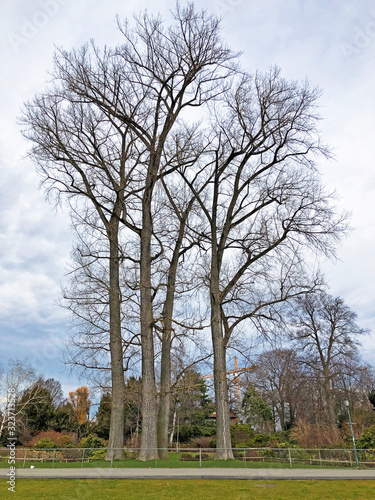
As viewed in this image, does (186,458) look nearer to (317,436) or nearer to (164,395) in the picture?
(164,395)

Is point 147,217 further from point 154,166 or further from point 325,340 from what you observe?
point 325,340

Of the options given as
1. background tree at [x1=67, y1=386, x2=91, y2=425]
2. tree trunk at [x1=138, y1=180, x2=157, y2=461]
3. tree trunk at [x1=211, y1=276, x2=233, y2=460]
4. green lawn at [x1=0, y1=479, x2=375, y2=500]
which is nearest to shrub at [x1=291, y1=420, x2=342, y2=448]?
tree trunk at [x1=211, y1=276, x2=233, y2=460]

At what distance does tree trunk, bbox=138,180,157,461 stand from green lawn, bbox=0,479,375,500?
4495 mm

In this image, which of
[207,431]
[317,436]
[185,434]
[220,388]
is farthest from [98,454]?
[207,431]

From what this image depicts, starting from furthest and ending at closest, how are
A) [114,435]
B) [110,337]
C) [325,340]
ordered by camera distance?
[325,340], [110,337], [114,435]

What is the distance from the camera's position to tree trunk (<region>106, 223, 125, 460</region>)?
1655 centimetres

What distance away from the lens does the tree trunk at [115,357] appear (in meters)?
16.5

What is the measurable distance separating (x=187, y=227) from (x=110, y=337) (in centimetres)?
758

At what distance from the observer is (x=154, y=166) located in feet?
62.1

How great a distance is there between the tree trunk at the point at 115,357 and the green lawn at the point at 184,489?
17.3 ft

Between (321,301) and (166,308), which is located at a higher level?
(321,301)

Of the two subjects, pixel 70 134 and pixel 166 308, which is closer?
pixel 70 134

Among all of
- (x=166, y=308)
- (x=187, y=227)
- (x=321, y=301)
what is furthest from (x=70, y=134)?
(x=321, y=301)

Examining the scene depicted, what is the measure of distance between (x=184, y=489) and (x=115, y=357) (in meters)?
8.92
